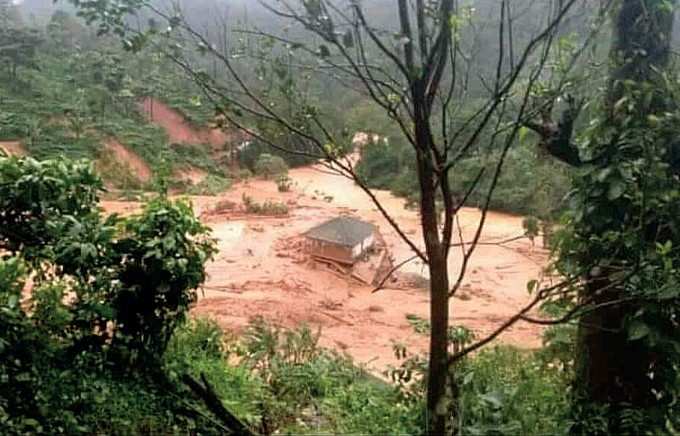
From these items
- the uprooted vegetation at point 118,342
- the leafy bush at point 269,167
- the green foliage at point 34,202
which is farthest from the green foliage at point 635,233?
the leafy bush at point 269,167

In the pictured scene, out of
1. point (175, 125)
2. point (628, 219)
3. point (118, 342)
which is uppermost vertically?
point (175, 125)

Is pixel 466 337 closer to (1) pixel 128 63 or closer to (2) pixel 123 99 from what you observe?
(1) pixel 128 63

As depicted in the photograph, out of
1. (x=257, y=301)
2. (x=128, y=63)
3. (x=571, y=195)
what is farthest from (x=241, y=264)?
(x=571, y=195)

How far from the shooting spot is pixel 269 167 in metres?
12.5

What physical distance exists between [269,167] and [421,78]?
11.5m

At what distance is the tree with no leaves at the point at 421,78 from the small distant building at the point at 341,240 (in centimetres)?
649

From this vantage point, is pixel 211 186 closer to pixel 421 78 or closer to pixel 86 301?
pixel 86 301

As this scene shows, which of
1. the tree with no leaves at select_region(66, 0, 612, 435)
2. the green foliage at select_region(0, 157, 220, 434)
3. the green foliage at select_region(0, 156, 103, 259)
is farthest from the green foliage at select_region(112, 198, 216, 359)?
the tree with no leaves at select_region(66, 0, 612, 435)

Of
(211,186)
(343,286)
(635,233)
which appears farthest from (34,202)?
(211,186)

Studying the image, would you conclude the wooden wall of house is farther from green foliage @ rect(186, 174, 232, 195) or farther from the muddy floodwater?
green foliage @ rect(186, 174, 232, 195)

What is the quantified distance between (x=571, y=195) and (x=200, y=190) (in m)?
9.67

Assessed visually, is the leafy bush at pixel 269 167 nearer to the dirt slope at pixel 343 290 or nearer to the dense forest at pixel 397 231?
the dirt slope at pixel 343 290

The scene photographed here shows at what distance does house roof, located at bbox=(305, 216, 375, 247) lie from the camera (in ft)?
26.4

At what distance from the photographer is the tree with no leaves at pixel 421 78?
1.14m
